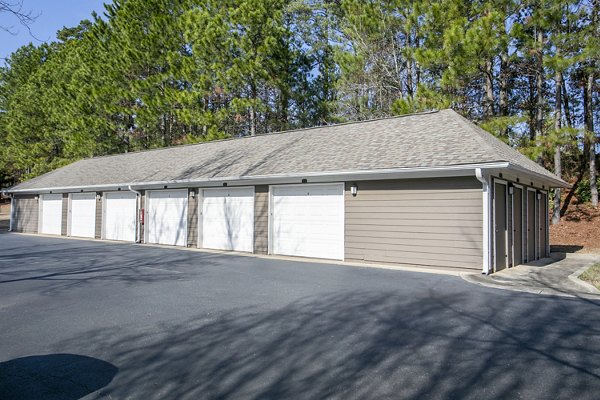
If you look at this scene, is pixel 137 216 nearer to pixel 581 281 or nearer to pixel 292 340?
pixel 292 340

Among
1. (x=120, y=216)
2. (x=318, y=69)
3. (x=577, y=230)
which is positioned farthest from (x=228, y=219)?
(x=577, y=230)

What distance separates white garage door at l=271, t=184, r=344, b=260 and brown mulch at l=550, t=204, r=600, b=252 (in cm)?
896

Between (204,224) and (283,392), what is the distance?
1096 centimetres

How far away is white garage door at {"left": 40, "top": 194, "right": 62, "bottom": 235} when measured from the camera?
19109mm

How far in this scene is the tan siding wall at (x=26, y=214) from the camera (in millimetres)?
20562

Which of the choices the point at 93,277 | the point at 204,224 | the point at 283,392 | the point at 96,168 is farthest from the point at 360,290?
the point at 96,168

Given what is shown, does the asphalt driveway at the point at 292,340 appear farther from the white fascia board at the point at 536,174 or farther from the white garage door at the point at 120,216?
the white garage door at the point at 120,216

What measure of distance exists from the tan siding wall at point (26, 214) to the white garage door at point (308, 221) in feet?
50.1

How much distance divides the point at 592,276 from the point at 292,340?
683 centimetres

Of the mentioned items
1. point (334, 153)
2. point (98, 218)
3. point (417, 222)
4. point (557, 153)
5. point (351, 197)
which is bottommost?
point (98, 218)

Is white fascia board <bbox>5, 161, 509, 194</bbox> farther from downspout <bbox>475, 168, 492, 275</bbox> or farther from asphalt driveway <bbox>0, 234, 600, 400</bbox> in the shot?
asphalt driveway <bbox>0, 234, 600, 400</bbox>

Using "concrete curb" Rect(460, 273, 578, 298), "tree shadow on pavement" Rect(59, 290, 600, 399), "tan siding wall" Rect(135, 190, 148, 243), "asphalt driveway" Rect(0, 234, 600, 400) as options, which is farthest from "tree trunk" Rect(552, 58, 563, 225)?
"tan siding wall" Rect(135, 190, 148, 243)

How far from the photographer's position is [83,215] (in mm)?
17922

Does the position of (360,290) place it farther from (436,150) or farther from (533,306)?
(436,150)
